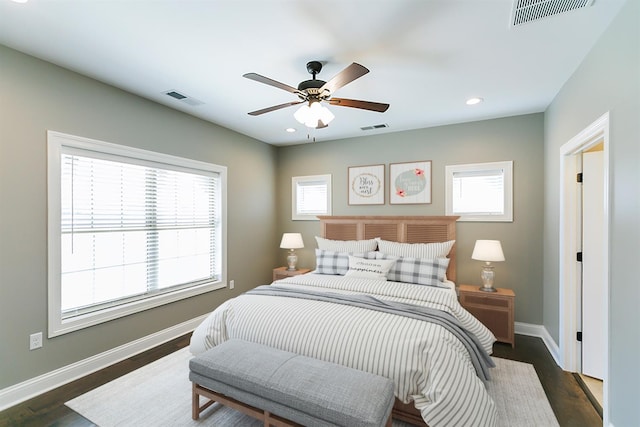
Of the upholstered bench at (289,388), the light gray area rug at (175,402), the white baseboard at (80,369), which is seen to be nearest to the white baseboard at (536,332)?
the light gray area rug at (175,402)

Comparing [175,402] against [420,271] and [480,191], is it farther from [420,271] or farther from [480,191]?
[480,191]

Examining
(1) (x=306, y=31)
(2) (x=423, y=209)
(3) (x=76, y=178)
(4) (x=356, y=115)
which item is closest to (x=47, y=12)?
(3) (x=76, y=178)

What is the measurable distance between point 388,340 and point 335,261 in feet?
6.30

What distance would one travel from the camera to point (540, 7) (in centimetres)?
173

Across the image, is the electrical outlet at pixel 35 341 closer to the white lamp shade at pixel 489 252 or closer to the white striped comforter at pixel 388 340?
the white striped comforter at pixel 388 340

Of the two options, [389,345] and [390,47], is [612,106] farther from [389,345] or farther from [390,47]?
[389,345]

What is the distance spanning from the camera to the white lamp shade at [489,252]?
332 cm

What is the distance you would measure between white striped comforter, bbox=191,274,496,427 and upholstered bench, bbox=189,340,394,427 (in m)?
0.15

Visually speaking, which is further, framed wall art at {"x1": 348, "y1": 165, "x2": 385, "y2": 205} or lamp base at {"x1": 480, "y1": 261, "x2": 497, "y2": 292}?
framed wall art at {"x1": 348, "y1": 165, "x2": 385, "y2": 205}

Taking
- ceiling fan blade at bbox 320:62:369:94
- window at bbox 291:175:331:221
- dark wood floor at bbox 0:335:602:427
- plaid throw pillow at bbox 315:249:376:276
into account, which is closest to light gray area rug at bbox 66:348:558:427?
dark wood floor at bbox 0:335:602:427

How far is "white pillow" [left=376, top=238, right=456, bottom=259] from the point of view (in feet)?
11.8

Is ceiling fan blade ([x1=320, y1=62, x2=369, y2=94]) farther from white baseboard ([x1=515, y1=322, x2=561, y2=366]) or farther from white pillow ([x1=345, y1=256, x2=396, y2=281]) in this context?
white baseboard ([x1=515, y1=322, x2=561, y2=366])

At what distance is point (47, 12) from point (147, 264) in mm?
2376

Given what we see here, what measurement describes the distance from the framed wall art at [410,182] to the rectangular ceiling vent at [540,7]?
7.86 feet
